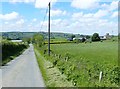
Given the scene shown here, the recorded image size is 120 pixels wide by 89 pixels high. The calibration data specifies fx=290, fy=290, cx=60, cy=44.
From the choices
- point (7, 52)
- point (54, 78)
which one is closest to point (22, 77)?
point (54, 78)

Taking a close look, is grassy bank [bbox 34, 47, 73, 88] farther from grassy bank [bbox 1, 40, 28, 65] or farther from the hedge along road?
Result: grassy bank [bbox 1, 40, 28, 65]

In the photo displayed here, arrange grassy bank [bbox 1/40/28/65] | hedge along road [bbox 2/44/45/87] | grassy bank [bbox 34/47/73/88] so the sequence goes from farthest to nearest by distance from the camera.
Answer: grassy bank [bbox 1/40/28/65] → hedge along road [bbox 2/44/45/87] → grassy bank [bbox 34/47/73/88]

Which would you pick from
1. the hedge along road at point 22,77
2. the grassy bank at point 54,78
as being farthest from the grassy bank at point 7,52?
the grassy bank at point 54,78

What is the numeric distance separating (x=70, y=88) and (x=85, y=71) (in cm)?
229

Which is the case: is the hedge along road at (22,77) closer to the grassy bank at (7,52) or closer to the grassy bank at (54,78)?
the grassy bank at (54,78)

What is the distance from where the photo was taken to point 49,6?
3719 centimetres

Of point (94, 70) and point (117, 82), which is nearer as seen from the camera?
point (117, 82)

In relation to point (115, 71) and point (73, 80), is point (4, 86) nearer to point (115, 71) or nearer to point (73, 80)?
point (73, 80)

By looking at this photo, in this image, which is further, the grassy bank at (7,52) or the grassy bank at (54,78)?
the grassy bank at (7,52)

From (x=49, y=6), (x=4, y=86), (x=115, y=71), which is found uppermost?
(x=49, y=6)

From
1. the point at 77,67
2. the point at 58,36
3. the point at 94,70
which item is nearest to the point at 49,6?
the point at 77,67

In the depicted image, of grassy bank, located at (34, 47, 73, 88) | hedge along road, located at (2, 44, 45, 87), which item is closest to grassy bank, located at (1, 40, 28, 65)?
hedge along road, located at (2, 44, 45, 87)

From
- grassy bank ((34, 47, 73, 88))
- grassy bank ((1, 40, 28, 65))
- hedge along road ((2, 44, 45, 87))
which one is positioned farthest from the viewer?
grassy bank ((1, 40, 28, 65))

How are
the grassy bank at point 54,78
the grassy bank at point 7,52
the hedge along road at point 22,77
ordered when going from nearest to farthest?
the grassy bank at point 54,78 → the hedge along road at point 22,77 → the grassy bank at point 7,52
